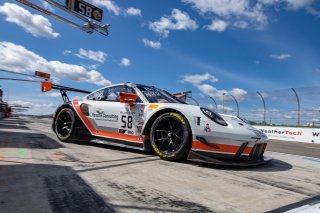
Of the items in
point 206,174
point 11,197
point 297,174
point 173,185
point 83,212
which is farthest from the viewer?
point 297,174

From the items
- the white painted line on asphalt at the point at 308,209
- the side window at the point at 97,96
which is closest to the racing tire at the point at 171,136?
the side window at the point at 97,96

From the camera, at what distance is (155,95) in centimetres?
501

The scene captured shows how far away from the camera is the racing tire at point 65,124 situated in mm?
5832

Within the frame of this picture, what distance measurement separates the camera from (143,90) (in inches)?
202

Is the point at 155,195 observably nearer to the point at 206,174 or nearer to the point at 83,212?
the point at 83,212

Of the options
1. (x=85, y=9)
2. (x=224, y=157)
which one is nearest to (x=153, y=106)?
(x=224, y=157)

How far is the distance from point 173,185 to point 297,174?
1950mm

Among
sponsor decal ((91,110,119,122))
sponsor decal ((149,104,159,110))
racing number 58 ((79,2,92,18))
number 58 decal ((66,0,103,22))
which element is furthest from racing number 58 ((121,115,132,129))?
racing number 58 ((79,2,92,18))

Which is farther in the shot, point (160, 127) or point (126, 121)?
point (126, 121)

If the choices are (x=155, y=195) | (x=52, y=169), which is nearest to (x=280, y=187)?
(x=155, y=195)

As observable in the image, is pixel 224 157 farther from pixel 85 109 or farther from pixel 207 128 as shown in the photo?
pixel 85 109

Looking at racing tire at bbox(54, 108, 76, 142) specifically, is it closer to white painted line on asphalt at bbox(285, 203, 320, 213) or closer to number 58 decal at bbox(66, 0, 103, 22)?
white painted line on asphalt at bbox(285, 203, 320, 213)

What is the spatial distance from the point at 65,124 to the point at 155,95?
93.4 inches

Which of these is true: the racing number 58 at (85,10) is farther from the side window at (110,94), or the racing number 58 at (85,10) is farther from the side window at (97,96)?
the side window at (110,94)
